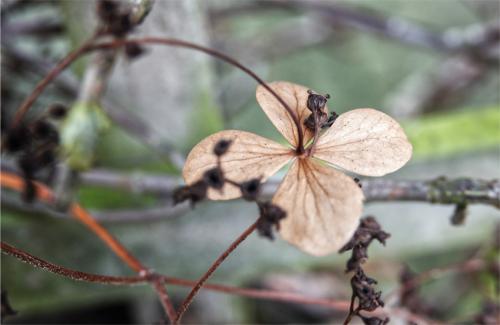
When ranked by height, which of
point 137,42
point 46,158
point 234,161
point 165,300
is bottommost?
point 165,300

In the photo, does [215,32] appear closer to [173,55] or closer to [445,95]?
[445,95]

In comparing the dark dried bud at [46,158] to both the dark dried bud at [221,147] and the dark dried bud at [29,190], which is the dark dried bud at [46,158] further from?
the dark dried bud at [221,147]

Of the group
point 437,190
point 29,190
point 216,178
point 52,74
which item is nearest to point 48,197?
point 29,190

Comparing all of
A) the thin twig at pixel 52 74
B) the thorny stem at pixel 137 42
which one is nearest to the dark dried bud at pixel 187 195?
the thorny stem at pixel 137 42

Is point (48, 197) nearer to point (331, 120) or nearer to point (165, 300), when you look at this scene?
point (165, 300)

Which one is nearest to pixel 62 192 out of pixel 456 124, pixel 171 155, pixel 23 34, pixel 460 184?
pixel 171 155

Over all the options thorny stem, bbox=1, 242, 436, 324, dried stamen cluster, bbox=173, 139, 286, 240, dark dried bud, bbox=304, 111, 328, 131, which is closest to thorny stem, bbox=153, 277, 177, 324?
thorny stem, bbox=1, 242, 436, 324
